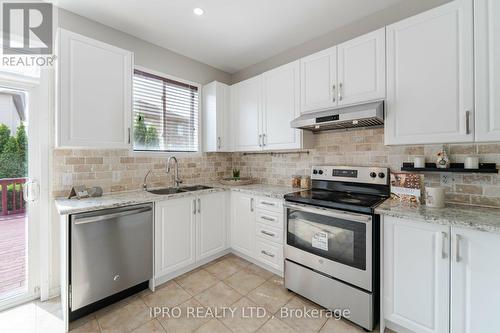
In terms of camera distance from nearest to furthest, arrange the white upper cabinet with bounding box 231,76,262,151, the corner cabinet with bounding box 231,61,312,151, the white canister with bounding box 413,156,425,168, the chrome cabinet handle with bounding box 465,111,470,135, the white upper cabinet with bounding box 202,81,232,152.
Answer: the chrome cabinet handle with bounding box 465,111,470,135
the white canister with bounding box 413,156,425,168
the corner cabinet with bounding box 231,61,312,151
the white upper cabinet with bounding box 231,76,262,151
the white upper cabinet with bounding box 202,81,232,152

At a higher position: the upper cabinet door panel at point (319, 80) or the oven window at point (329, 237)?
the upper cabinet door panel at point (319, 80)

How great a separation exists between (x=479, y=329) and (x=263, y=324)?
1375mm

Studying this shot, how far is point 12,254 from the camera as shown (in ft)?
6.48

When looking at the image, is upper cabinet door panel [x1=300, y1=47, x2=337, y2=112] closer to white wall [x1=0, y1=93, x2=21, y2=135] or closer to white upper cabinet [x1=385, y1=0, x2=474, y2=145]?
white upper cabinet [x1=385, y1=0, x2=474, y2=145]

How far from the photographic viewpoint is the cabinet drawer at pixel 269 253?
237 cm

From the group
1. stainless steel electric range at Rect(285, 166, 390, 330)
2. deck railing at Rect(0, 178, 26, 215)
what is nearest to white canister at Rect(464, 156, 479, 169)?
stainless steel electric range at Rect(285, 166, 390, 330)

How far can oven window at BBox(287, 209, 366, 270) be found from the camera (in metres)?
1.67

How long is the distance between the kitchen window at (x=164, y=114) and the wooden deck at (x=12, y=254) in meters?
1.28

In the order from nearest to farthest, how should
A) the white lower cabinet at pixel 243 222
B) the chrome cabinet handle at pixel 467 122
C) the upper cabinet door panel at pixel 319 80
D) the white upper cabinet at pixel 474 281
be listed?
the white upper cabinet at pixel 474 281, the chrome cabinet handle at pixel 467 122, the upper cabinet door panel at pixel 319 80, the white lower cabinet at pixel 243 222

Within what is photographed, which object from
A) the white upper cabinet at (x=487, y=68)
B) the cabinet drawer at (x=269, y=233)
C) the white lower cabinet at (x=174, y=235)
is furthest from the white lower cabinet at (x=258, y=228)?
the white upper cabinet at (x=487, y=68)

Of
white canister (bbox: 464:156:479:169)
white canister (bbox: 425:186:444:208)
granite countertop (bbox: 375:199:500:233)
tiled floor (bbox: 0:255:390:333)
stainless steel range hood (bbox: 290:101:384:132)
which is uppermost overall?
stainless steel range hood (bbox: 290:101:384:132)

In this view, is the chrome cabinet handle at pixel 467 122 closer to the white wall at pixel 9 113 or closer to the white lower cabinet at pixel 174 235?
the white lower cabinet at pixel 174 235

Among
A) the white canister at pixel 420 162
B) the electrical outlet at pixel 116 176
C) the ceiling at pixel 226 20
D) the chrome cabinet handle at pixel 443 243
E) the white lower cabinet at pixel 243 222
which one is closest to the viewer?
the chrome cabinet handle at pixel 443 243

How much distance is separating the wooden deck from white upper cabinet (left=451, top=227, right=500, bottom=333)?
11.5ft
